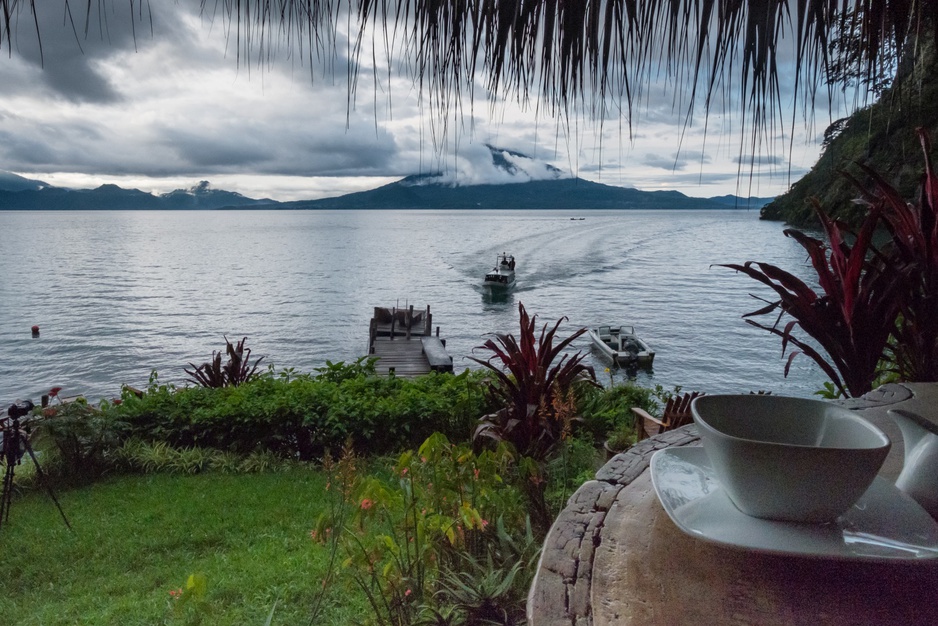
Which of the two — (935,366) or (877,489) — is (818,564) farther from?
(935,366)

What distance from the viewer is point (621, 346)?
64.2 ft

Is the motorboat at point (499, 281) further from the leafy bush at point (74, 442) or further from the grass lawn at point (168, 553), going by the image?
the grass lawn at point (168, 553)

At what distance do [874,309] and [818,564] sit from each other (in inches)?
83.2

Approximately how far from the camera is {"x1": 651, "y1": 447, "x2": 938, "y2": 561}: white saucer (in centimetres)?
61

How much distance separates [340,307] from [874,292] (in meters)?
32.2

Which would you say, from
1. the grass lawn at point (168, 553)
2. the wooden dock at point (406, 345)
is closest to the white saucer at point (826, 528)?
the grass lawn at point (168, 553)

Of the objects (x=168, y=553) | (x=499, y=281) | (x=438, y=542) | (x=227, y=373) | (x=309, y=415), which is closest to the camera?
(x=438, y=542)

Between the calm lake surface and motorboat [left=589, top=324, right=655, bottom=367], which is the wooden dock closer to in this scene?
the calm lake surface

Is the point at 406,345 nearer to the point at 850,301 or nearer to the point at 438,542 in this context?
the point at 438,542

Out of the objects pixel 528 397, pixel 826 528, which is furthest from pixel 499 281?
pixel 826 528

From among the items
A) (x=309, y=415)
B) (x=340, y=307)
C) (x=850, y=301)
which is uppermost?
(x=850, y=301)

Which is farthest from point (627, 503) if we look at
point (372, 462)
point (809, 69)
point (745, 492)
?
point (372, 462)

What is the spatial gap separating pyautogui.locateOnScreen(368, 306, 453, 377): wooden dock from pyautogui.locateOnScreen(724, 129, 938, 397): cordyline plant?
7909 millimetres

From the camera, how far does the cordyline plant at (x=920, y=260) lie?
7.90ft
